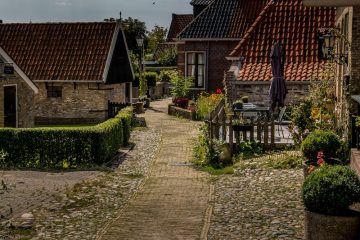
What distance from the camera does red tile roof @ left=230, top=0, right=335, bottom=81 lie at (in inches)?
903

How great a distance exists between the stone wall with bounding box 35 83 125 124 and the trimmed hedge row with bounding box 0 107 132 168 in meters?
11.9

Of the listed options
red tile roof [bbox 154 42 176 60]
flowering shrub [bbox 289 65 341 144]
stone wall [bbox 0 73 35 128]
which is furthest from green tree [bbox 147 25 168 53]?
flowering shrub [bbox 289 65 341 144]

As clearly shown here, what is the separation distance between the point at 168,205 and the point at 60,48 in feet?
65.2

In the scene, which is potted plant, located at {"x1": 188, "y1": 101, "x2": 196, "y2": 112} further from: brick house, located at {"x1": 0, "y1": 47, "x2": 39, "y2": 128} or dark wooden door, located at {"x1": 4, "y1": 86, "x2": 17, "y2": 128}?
dark wooden door, located at {"x1": 4, "y1": 86, "x2": 17, "y2": 128}

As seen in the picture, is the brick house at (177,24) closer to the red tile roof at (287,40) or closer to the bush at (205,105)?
the bush at (205,105)

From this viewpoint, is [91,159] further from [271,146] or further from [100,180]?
[271,146]

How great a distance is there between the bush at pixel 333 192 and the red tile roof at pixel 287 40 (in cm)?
1448

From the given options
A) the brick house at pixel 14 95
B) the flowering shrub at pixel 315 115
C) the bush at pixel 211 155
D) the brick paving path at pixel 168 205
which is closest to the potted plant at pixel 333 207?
the brick paving path at pixel 168 205

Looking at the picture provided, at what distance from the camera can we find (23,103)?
82.5ft

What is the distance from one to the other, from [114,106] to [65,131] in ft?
41.3

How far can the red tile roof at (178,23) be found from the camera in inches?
2195

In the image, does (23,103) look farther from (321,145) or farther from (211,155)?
(321,145)

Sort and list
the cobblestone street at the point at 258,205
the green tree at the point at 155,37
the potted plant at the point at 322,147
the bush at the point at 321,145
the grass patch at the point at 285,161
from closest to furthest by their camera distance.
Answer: the cobblestone street at the point at 258,205, the potted plant at the point at 322,147, the bush at the point at 321,145, the grass patch at the point at 285,161, the green tree at the point at 155,37

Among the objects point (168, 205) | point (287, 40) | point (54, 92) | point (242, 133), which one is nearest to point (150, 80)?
point (54, 92)
